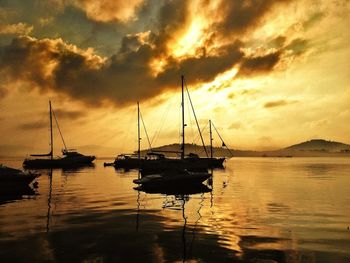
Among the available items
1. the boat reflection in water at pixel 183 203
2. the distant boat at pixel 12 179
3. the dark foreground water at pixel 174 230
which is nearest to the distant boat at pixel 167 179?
the boat reflection in water at pixel 183 203

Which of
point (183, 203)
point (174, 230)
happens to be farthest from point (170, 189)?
point (174, 230)

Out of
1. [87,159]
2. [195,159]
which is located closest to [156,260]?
[195,159]

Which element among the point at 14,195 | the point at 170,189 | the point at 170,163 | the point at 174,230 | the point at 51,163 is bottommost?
the point at 174,230

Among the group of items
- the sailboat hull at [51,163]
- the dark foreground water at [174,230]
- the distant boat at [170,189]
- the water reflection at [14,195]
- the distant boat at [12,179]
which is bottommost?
the dark foreground water at [174,230]

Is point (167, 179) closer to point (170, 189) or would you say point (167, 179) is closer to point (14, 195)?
point (170, 189)

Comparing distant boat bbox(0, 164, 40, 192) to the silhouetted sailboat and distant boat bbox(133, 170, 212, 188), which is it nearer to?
distant boat bbox(133, 170, 212, 188)

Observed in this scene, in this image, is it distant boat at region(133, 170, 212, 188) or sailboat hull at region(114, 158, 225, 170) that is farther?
sailboat hull at region(114, 158, 225, 170)

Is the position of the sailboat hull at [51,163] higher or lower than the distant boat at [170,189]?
higher

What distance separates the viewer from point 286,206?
29.6m

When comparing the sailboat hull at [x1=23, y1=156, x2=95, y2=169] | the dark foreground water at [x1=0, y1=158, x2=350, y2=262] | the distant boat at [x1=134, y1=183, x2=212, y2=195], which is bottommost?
the dark foreground water at [x1=0, y1=158, x2=350, y2=262]

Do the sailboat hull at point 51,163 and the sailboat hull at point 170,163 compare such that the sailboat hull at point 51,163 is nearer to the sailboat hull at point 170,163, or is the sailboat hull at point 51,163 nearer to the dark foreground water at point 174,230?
the sailboat hull at point 170,163

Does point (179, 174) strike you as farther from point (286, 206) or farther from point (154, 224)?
point (154, 224)

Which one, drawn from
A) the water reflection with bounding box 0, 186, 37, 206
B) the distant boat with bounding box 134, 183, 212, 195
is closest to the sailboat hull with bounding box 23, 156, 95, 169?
the water reflection with bounding box 0, 186, 37, 206

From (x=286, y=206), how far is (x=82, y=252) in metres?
20.2
